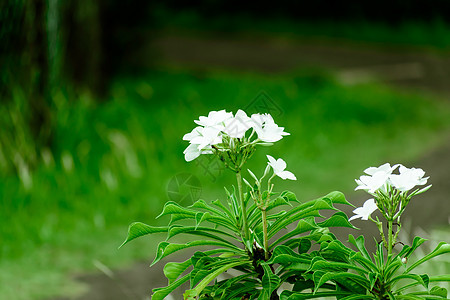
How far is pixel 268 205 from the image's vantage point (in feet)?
4.93

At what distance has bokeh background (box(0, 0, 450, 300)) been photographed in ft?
12.4

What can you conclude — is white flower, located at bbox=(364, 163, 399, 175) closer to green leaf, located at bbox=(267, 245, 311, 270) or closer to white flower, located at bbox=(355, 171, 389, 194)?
white flower, located at bbox=(355, 171, 389, 194)

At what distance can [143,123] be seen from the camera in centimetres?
573

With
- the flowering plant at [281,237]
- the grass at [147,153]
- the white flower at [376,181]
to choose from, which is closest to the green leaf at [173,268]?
the flowering plant at [281,237]

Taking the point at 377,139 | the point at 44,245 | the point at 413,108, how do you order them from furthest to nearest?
the point at 413,108
the point at 377,139
the point at 44,245

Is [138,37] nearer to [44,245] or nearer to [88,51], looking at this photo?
[88,51]

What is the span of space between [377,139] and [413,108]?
1.11 meters

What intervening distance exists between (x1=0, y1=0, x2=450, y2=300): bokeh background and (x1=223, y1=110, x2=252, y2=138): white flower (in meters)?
0.53

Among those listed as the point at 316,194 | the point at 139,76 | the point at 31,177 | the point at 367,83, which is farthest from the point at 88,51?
the point at 367,83

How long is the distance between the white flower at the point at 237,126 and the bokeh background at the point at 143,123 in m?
0.53

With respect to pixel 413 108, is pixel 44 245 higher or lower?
lower

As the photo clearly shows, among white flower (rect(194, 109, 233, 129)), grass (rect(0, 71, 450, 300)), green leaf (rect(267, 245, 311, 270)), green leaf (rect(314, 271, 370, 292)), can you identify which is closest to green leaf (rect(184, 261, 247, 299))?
green leaf (rect(267, 245, 311, 270))

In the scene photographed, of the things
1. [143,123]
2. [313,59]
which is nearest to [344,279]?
[143,123]

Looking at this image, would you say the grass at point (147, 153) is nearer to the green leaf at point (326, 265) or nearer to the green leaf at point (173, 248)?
the green leaf at point (173, 248)
